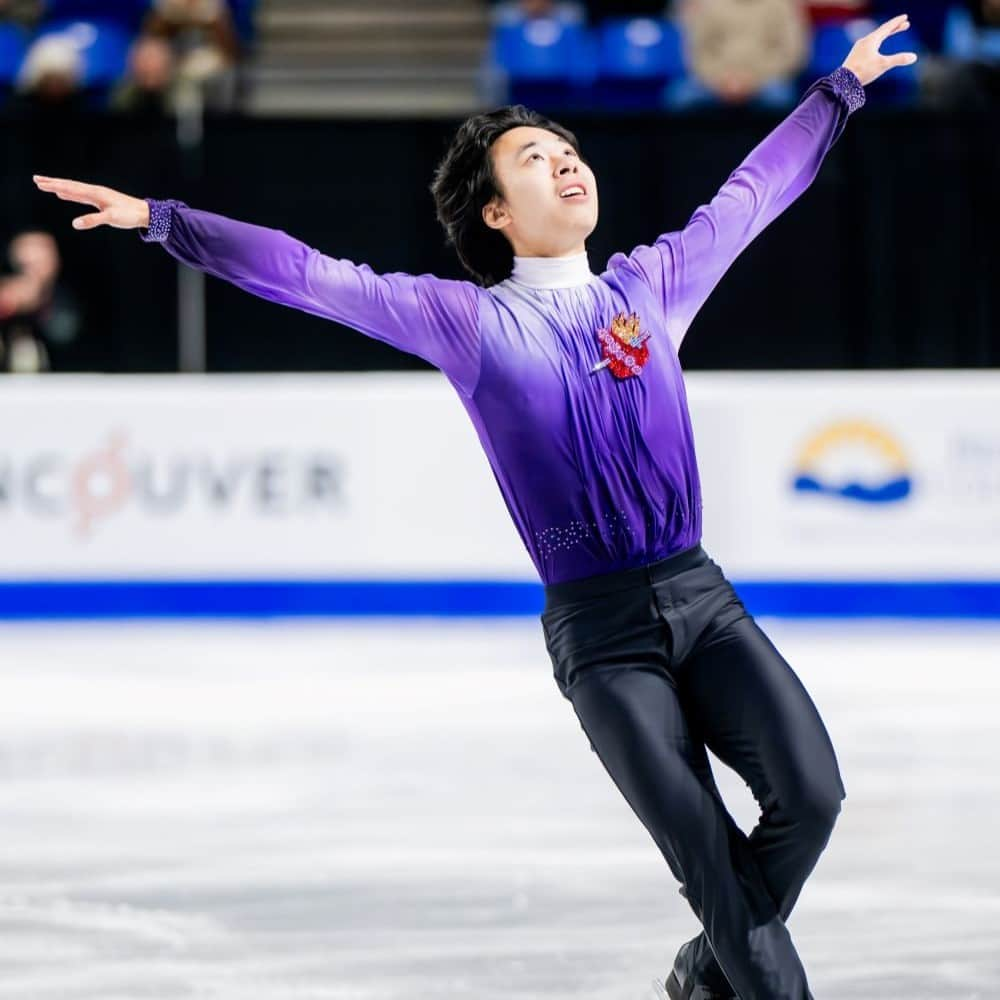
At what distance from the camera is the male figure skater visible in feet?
8.25

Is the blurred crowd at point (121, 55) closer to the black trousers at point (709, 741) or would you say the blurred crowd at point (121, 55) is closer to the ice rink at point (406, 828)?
the ice rink at point (406, 828)

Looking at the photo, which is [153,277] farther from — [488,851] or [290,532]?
[488,851]

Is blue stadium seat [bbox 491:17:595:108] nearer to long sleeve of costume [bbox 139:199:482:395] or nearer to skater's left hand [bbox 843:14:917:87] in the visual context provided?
skater's left hand [bbox 843:14:917:87]

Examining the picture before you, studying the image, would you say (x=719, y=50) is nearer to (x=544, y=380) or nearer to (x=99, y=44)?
(x=99, y=44)

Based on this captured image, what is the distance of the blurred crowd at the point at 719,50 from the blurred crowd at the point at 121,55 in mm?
1396

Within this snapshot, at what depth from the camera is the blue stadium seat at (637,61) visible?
9.31 metres

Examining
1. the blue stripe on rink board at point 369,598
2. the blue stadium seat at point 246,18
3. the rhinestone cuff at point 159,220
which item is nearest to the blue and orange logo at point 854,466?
the blue stripe on rink board at point 369,598

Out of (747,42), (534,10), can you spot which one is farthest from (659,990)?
(534,10)

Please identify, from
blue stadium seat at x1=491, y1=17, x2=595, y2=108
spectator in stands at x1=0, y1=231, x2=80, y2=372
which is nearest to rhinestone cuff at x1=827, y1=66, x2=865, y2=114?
spectator in stands at x1=0, y1=231, x2=80, y2=372

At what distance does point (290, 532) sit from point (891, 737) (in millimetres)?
2746

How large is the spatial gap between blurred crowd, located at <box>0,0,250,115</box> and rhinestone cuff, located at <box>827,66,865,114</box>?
5.19m

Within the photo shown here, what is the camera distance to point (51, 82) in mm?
8203

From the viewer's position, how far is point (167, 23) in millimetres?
8992

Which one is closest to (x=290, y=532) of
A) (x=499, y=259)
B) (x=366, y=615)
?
(x=366, y=615)
